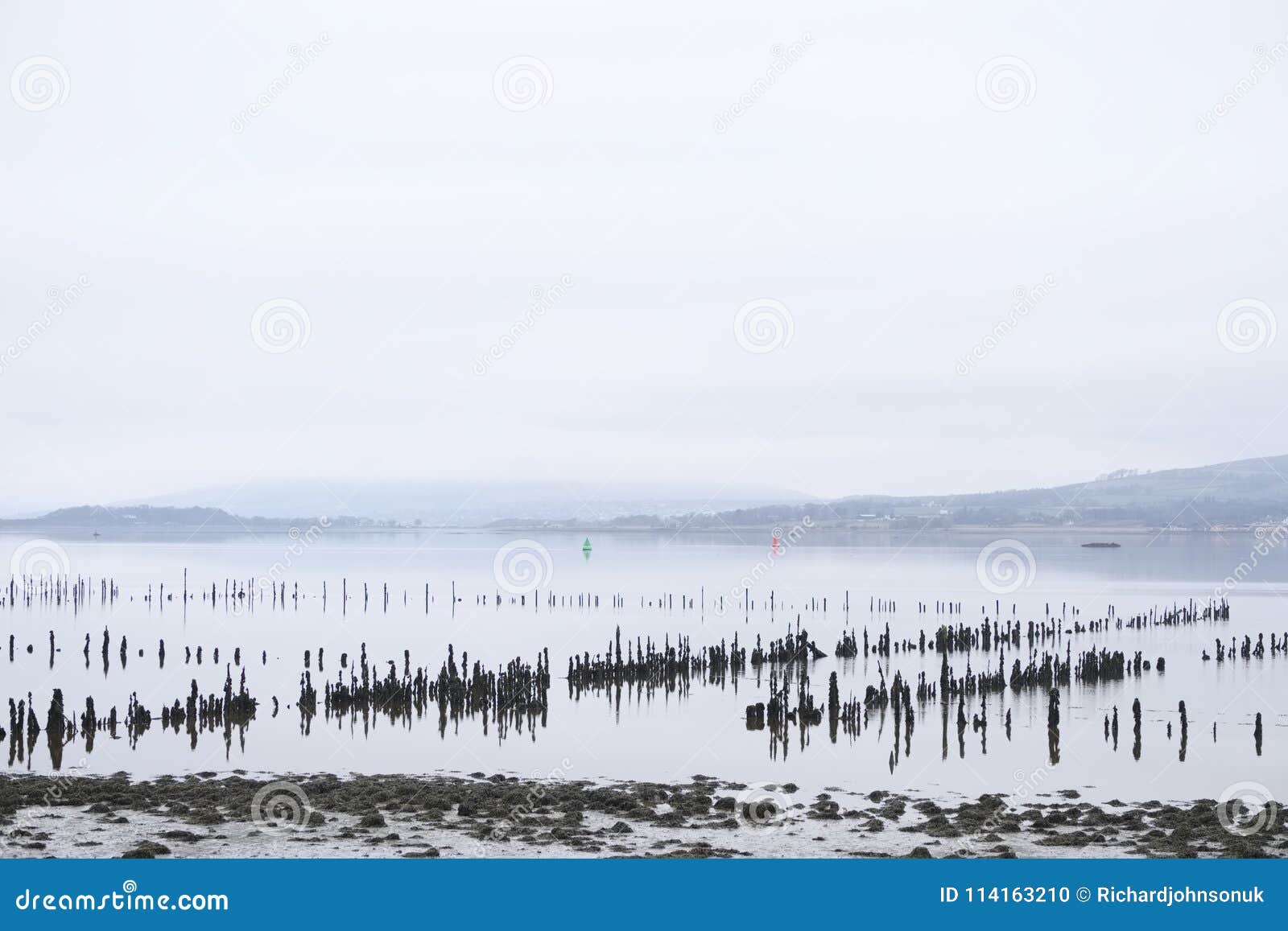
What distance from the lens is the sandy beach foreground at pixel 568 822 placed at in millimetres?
25250

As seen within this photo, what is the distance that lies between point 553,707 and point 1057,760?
19513 millimetres

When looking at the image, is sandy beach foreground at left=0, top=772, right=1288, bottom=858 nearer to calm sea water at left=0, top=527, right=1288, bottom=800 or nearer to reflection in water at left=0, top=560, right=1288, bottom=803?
calm sea water at left=0, top=527, right=1288, bottom=800

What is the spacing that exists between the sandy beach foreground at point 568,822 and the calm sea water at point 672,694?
3.12m

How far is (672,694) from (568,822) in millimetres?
23929

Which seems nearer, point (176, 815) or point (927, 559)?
point (176, 815)

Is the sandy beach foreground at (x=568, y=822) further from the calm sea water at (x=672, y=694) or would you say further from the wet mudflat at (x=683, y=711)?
the calm sea water at (x=672, y=694)

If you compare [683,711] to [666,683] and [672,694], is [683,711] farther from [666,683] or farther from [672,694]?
[666,683]

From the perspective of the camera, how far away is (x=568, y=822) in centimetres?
2784

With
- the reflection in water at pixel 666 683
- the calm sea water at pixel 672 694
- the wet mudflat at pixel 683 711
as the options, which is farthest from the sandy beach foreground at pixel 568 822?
the reflection in water at pixel 666 683

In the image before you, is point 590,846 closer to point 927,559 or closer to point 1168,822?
point 1168,822

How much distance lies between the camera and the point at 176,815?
27.9 meters

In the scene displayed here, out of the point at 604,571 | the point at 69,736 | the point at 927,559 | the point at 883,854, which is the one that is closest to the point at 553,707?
the point at 69,736

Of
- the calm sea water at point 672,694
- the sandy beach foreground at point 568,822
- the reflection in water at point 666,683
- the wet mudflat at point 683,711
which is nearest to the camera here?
the sandy beach foreground at point 568,822

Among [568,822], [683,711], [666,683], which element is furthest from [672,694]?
[568,822]
